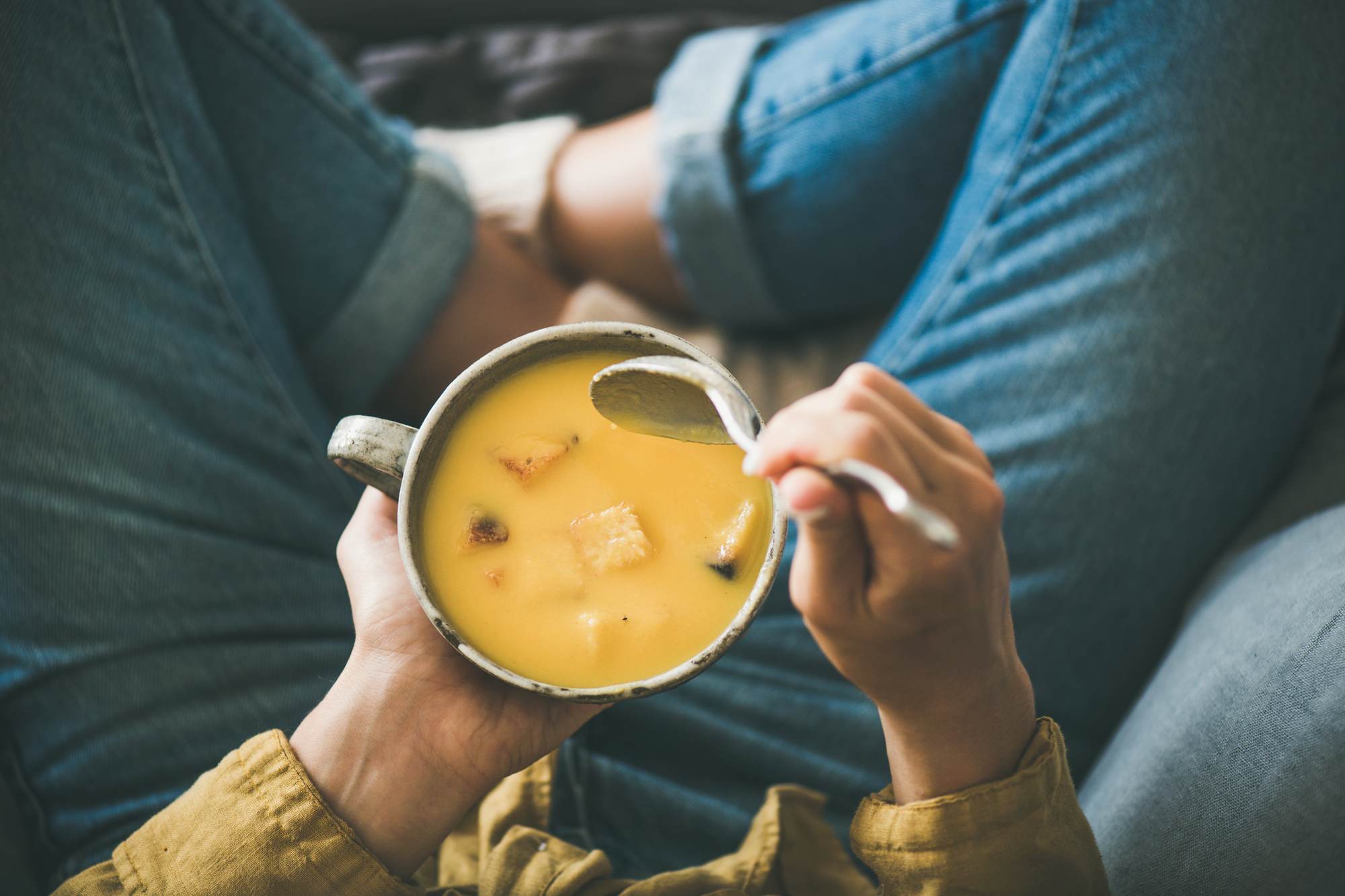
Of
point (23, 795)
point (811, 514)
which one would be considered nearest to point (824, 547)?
point (811, 514)

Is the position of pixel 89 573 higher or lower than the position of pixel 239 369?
lower

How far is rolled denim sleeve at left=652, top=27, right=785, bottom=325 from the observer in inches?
44.4

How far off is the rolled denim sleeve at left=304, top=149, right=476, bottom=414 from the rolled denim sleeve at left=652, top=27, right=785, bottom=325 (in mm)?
280

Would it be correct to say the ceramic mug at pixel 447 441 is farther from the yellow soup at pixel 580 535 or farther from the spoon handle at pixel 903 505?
the spoon handle at pixel 903 505

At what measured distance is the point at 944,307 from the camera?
98 cm

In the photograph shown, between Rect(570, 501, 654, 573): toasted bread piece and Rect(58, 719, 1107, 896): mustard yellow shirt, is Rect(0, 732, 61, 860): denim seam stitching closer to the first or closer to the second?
Rect(58, 719, 1107, 896): mustard yellow shirt

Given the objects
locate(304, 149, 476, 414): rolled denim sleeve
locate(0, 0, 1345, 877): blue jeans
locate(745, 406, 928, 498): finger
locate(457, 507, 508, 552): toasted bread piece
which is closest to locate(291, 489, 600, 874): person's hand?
locate(457, 507, 508, 552): toasted bread piece

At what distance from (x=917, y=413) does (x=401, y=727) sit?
1.54 ft

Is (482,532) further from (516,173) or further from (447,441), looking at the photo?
(516,173)

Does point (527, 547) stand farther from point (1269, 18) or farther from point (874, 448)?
point (1269, 18)

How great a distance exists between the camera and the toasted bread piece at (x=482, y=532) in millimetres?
653

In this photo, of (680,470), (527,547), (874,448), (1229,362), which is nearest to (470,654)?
(527,547)

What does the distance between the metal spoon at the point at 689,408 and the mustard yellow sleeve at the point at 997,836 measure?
26 centimetres

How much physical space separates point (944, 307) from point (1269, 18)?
406mm
